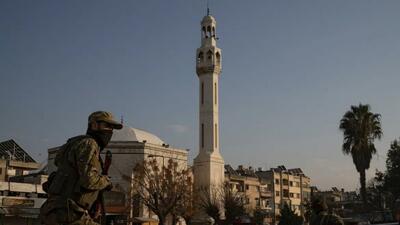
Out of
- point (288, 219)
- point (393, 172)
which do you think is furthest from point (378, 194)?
point (288, 219)

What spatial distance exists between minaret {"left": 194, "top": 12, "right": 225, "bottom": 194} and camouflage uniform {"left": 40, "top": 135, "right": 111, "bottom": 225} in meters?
47.5

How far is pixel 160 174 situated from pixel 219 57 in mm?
17202

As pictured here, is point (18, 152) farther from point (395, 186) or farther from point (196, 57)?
point (395, 186)

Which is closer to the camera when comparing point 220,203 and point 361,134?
point 361,134

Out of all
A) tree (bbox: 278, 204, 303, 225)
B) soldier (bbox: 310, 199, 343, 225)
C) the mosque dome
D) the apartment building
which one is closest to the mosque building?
the mosque dome

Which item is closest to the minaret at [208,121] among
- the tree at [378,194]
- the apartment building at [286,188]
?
the tree at [378,194]

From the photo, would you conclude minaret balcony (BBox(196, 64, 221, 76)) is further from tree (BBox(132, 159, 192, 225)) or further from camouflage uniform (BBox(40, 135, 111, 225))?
camouflage uniform (BBox(40, 135, 111, 225))

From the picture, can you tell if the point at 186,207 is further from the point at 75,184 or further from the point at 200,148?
the point at 75,184

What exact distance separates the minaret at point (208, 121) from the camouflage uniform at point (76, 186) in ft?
156

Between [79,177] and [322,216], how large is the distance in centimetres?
317

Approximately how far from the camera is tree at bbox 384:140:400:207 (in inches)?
1526

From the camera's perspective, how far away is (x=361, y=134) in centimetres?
3759

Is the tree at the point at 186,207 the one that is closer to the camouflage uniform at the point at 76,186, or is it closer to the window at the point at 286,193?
the window at the point at 286,193

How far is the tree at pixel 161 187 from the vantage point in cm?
4109
